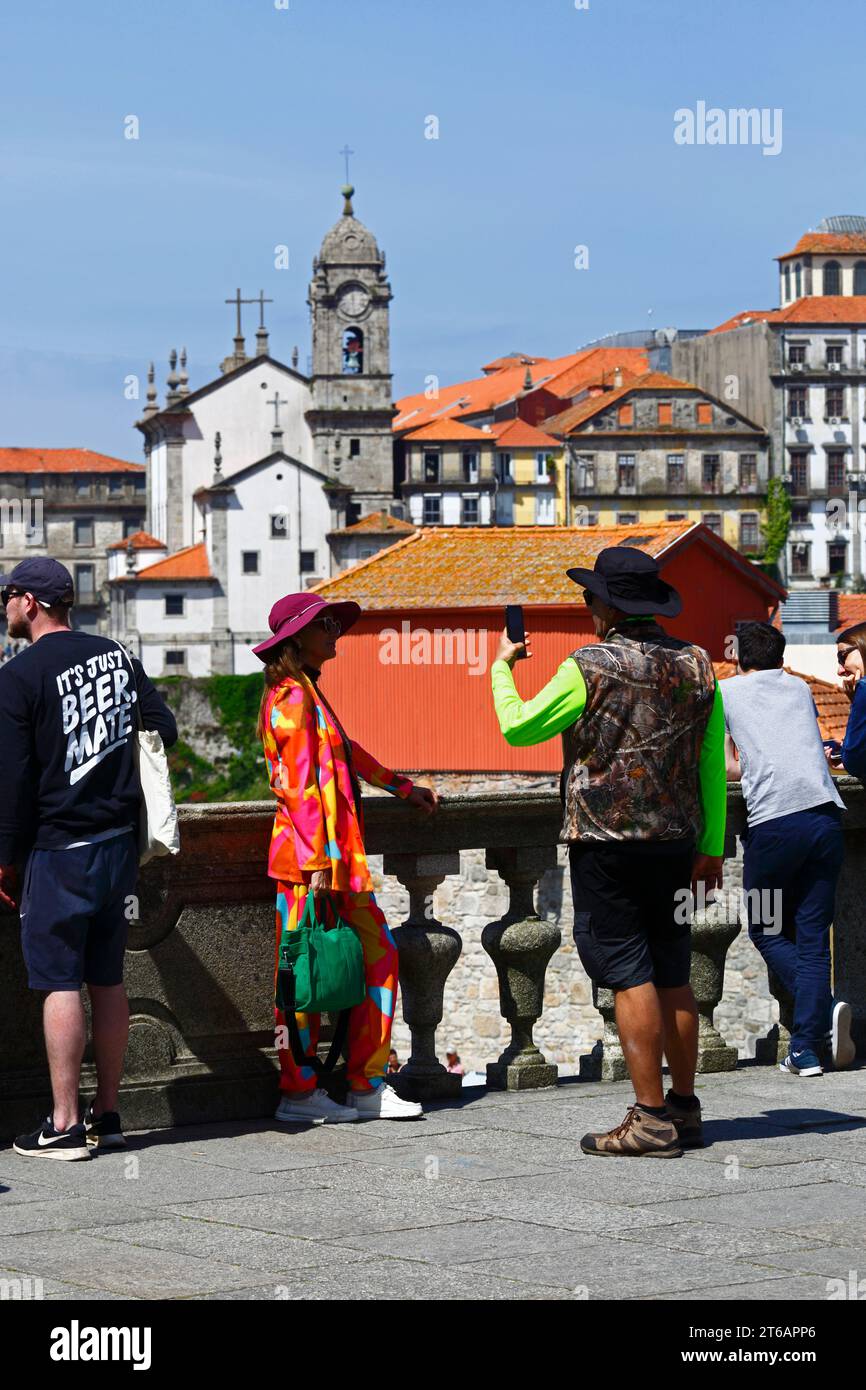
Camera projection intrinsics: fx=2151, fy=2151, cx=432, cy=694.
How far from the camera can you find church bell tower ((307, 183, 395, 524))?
3536 inches

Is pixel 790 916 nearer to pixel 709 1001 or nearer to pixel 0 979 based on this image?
pixel 709 1001

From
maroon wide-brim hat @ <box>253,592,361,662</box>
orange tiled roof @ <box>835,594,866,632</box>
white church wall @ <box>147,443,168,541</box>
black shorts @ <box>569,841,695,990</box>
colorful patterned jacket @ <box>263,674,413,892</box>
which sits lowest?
black shorts @ <box>569,841,695,990</box>

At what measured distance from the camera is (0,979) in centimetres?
646

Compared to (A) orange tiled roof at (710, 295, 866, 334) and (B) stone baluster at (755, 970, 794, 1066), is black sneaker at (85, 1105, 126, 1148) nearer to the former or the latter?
(B) stone baluster at (755, 970, 794, 1066)

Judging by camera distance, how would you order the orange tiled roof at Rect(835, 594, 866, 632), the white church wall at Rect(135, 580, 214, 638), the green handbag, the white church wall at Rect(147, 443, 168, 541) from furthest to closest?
the white church wall at Rect(147, 443, 168, 541)
the white church wall at Rect(135, 580, 214, 638)
the orange tiled roof at Rect(835, 594, 866, 632)
the green handbag

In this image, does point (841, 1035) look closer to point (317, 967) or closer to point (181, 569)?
point (317, 967)

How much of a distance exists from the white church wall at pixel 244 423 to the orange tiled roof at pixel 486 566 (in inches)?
2015

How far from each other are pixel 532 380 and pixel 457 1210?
11981 centimetres

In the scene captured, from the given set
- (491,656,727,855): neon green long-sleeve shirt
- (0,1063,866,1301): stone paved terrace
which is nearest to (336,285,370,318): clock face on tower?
(0,1063,866,1301): stone paved terrace

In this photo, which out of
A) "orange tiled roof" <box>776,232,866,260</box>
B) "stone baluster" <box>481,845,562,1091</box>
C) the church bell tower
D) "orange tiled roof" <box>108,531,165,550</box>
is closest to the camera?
"stone baluster" <box>481,845,562,1091</box>

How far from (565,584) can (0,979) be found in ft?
103

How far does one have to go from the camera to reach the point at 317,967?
255 inches

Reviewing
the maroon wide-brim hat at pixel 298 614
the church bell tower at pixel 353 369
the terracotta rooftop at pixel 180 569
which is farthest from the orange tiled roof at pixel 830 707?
the church bell tower at pixel 353 369

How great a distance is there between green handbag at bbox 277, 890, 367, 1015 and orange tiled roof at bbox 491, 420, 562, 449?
9583 cm
